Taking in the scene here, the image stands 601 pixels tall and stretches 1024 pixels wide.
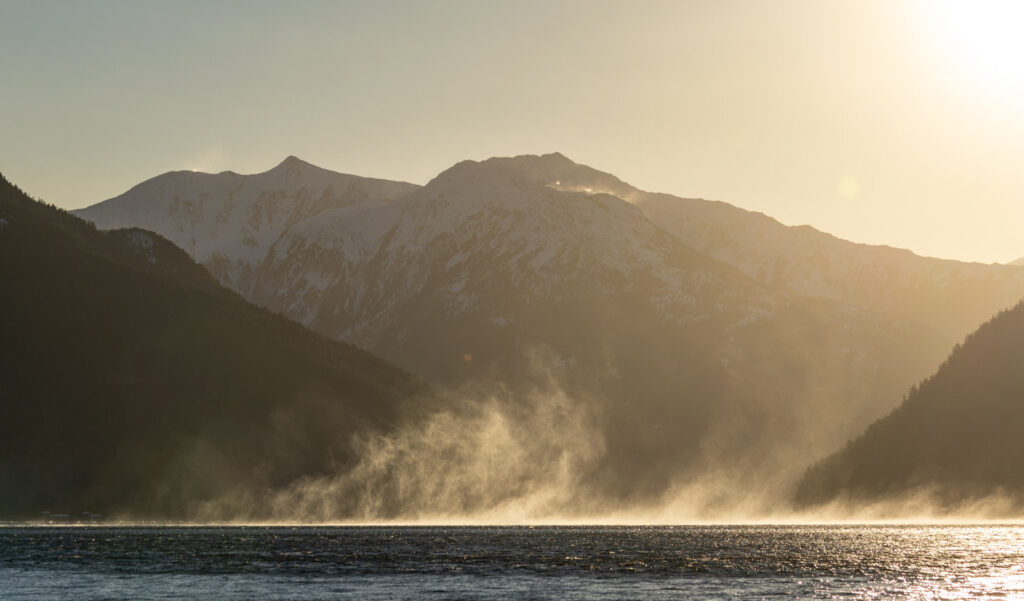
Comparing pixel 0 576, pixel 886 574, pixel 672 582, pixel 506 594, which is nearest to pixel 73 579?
pixel 0 576

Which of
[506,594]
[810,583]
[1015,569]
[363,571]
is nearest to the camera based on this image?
[506,594]

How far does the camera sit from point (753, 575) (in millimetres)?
187875

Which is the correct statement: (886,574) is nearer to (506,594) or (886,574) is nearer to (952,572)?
(952,572)

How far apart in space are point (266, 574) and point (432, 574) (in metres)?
23.2

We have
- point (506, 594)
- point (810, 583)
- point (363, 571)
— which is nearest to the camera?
point (506, 594)

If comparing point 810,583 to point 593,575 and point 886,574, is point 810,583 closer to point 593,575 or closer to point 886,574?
point 886,574

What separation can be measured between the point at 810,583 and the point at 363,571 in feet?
210

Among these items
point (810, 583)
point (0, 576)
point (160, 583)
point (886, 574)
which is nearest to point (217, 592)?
point (160, 583)

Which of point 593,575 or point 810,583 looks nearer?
point 810,583

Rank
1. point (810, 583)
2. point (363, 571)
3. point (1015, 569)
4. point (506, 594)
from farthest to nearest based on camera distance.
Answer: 1. point (363, 571)
2. point (1015, 569)
3. point (810, 583)
4. point (506, 594)

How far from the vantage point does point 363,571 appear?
640ft

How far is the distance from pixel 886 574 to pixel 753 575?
59.3 feet

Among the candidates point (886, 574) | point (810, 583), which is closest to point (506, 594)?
point (810, 583)

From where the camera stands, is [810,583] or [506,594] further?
[810,583]
